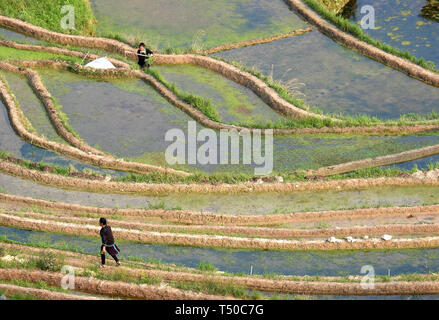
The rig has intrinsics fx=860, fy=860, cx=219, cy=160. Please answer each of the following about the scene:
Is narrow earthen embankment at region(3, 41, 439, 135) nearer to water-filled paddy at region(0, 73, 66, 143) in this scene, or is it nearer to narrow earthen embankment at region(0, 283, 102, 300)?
water-filled paddy at region(0, 73, 66, 143)

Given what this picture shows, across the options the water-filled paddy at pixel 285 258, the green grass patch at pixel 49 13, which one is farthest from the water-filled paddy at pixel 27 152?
the green grass patch at pixel 49 13

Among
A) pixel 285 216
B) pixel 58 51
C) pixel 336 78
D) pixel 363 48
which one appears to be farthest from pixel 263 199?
pixel 58 51

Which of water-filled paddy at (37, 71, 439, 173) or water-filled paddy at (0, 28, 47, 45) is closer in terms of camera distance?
water-filled paddy at (37, 71, 439, 173)

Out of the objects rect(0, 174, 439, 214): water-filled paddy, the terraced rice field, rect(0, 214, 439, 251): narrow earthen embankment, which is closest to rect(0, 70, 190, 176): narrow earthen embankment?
the terraced rice field

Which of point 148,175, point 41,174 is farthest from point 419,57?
point 41,174

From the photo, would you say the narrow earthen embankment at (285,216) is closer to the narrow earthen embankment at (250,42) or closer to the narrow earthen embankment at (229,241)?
the narrow earthen embankment at (229,241)
